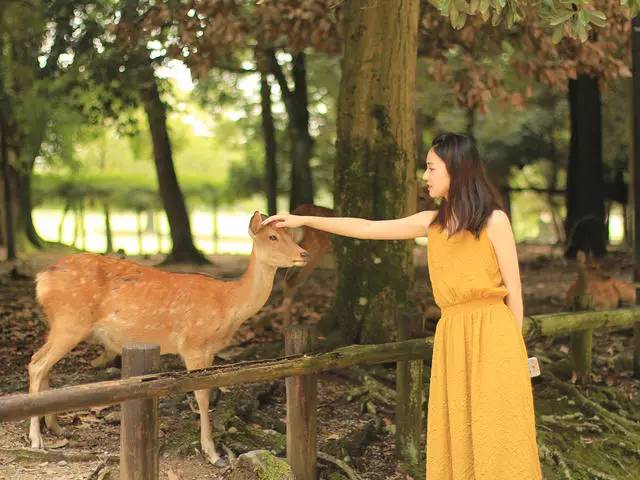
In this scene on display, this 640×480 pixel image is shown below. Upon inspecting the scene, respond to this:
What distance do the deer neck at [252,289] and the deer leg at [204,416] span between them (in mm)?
310

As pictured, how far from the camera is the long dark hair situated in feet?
14.3

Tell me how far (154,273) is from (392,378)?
2563mm

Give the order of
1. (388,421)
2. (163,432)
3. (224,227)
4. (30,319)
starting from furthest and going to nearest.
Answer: (224,227) < (30,319) < (388,421) < (163,432)

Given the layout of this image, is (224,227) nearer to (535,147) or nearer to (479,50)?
(535,147)

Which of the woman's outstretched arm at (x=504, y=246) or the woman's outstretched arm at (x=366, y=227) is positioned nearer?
the woman's outstretched arm at (x=504, y=246)

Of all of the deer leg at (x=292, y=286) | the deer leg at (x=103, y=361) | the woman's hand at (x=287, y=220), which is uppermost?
the woman's hand at (x=287, y=220)

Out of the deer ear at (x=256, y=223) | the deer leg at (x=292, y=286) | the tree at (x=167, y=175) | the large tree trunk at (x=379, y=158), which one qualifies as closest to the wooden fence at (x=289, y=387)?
the deer ear at (x=256, y=223)

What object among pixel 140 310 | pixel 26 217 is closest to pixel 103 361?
pixel 140 310

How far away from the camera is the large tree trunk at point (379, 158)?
755 cm

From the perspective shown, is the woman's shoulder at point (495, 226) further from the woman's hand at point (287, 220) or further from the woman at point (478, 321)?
the woman's hand at point (287, 220)

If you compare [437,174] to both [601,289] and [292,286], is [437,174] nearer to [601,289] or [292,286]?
[292,286]

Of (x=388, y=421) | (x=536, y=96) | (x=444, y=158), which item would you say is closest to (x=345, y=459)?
(x=388, y=421)

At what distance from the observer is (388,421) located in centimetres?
679

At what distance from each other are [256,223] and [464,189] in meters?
1.31
